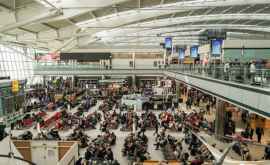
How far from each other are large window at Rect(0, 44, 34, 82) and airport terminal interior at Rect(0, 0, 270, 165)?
0.58ft

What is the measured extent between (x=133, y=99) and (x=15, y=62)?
853 inches

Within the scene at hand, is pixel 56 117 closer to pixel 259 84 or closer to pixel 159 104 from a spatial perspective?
pixel 159 104

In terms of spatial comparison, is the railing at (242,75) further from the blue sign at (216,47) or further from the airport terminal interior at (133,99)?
the blue sign at (216,47)

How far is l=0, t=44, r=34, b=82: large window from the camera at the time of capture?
1449 inches

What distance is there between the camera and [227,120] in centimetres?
→ 1994

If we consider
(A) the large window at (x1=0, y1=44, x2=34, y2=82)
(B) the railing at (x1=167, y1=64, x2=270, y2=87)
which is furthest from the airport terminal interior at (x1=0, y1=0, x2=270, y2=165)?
(A) the large window at (x1=0, y1=44, x2=34, y2=82)

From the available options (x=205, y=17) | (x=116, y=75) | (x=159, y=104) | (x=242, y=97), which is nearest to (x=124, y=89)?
(x=116, y=75)

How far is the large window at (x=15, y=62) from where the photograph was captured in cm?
3679

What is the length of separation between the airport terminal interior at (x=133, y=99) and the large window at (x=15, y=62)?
18 centimetres

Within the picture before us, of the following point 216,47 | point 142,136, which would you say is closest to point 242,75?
point 216,47

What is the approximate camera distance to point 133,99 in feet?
93.9

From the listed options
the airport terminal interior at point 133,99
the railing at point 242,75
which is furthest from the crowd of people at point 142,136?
the railing at point 242,75

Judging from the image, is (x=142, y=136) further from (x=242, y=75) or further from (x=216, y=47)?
(x=242, y=75)

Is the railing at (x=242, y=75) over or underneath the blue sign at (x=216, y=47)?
underneath
